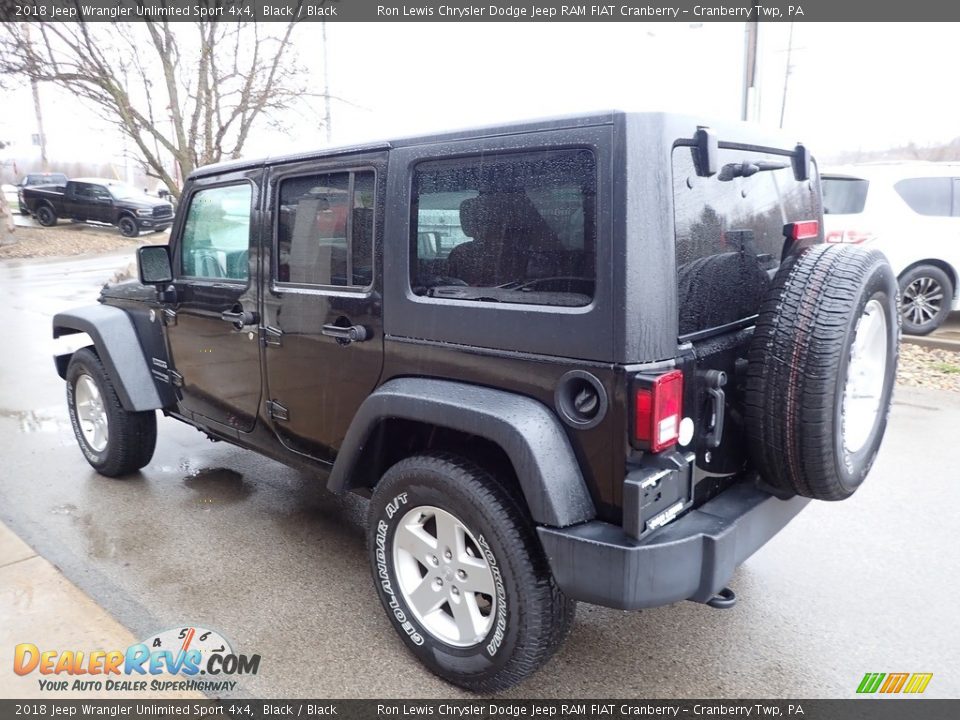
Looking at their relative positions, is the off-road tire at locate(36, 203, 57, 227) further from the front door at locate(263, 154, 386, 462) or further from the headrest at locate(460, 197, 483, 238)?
the headrest at locate(460, 197, 483, 238)

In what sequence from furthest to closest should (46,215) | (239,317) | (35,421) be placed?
1. (46,215)
2. (35,421)
3. (239,317)

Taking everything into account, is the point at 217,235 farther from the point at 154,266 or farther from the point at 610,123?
the point at 610,123

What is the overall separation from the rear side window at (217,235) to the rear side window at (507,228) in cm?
127

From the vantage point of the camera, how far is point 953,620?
2947 millimetres

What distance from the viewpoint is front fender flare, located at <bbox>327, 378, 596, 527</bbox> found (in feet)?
6.97

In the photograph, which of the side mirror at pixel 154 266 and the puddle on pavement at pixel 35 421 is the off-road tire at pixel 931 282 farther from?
the puddle on pavement at pixel 35 421

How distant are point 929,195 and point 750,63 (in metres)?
2.71

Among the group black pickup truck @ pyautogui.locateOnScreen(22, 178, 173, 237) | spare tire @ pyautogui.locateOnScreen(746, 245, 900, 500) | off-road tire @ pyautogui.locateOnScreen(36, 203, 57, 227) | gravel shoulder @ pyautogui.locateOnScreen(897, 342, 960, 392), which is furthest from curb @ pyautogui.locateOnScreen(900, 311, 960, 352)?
off-road tire @ pyautogui.locateOnScreen(36, 203, 57, 227)

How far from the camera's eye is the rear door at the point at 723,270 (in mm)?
2199

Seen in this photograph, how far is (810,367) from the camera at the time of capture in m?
2.14

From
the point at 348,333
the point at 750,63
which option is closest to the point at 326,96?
the point at 750,63

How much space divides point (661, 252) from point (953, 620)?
221 cm

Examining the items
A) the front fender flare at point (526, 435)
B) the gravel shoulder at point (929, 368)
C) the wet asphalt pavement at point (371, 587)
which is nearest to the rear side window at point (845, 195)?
the gravel shoulder at point (929, 368)

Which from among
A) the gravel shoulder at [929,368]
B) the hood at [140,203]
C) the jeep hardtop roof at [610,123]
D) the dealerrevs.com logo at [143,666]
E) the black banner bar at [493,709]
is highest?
the hood at [140,203]
